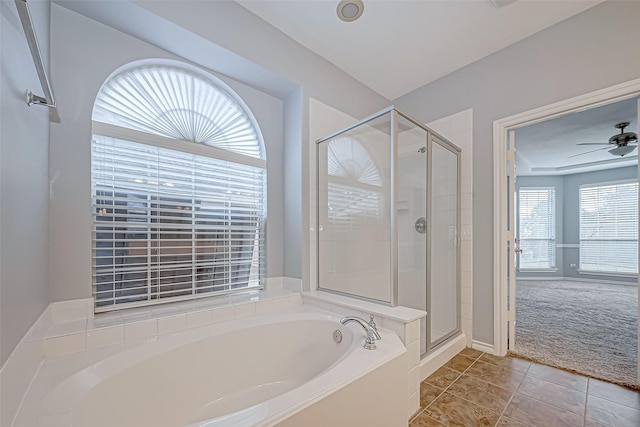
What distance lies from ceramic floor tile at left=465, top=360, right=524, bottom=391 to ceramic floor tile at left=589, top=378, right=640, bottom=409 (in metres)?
0.39

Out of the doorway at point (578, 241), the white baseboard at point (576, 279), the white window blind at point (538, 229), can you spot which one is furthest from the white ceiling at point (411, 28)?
the white baseboard at point (576, 279)

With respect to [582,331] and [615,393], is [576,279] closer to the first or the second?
[582,331]

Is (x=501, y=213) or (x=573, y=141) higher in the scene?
(x=573, y=141)

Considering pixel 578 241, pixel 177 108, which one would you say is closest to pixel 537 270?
pixel 578 241

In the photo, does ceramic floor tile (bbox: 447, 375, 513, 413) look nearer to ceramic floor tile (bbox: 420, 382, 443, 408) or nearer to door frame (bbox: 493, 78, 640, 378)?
ceramic floor tile (bbox: 420, 382, 443, 408)

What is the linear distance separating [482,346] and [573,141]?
3924mm

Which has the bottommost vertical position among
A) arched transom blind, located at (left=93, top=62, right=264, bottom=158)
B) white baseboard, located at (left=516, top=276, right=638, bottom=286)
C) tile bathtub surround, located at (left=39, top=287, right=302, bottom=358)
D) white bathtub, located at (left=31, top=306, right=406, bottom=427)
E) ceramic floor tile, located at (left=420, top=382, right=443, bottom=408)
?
white baseboard, located at (left=516, top=276, right=638, bottom=286)

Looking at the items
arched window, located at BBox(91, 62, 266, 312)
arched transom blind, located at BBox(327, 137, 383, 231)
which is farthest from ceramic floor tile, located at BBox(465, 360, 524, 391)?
arched window, located at BBox(91, 62, 266, 312)

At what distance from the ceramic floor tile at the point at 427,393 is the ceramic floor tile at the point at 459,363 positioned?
1.17 ft

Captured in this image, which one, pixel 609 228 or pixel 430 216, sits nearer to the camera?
pixel 430 216

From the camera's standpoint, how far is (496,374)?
1.87 metres

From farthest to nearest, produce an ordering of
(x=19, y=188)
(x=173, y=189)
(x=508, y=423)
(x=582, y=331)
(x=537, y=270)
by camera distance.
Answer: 1. (x=537, y=270)
2. (x=582, y=331)
3. (x=173, y=189)
4. (x=508, y=423)
5. (x=19, y=188)

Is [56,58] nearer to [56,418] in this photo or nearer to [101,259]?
[101,259]

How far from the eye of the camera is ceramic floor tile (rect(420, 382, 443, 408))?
5.19ft
